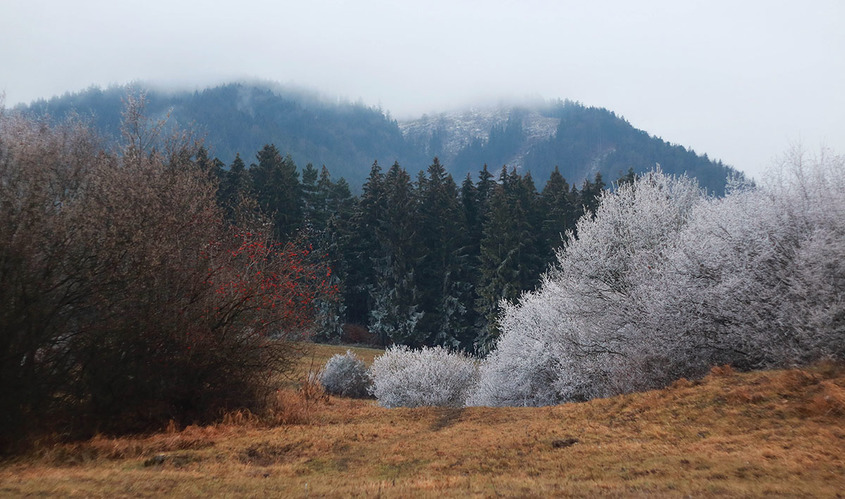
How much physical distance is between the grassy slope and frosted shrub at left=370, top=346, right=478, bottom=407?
10402 mm

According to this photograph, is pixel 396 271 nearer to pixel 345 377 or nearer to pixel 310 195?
pixel 310 195

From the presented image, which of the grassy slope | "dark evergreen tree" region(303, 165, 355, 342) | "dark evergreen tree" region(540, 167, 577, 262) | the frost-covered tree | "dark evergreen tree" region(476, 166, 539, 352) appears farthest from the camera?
"dark evergreen tree" region(303, 165, 355, 342)

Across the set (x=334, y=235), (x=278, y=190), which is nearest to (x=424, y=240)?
(x=334, y=235)

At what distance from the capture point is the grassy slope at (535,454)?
22.3 ft

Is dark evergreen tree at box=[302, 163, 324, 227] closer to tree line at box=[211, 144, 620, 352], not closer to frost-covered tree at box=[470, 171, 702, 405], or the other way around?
tree line at box=[211, 144, 620, 352]

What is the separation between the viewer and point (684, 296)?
15.8 m

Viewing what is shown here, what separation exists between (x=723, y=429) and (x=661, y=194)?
52.9 ft

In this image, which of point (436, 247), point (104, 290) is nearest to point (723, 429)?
point (104, 290)

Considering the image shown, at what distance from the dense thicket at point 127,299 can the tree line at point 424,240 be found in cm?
3377

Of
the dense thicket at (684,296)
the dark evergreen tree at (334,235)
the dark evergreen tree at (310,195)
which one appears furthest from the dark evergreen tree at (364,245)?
the dense thicket at (684,296)

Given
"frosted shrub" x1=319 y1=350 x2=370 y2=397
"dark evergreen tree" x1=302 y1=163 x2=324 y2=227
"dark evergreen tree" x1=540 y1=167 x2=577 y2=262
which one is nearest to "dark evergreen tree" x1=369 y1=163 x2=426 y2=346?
"dark evergreen tree" x1=302 y1=163 x2=324 y2=227

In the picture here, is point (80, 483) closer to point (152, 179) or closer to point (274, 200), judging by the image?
point (152, 179)

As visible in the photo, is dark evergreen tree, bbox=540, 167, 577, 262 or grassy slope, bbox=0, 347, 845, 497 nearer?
grassy slope, bbox=0, 347, 845, 497

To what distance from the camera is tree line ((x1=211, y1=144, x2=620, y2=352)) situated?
4922 cm
